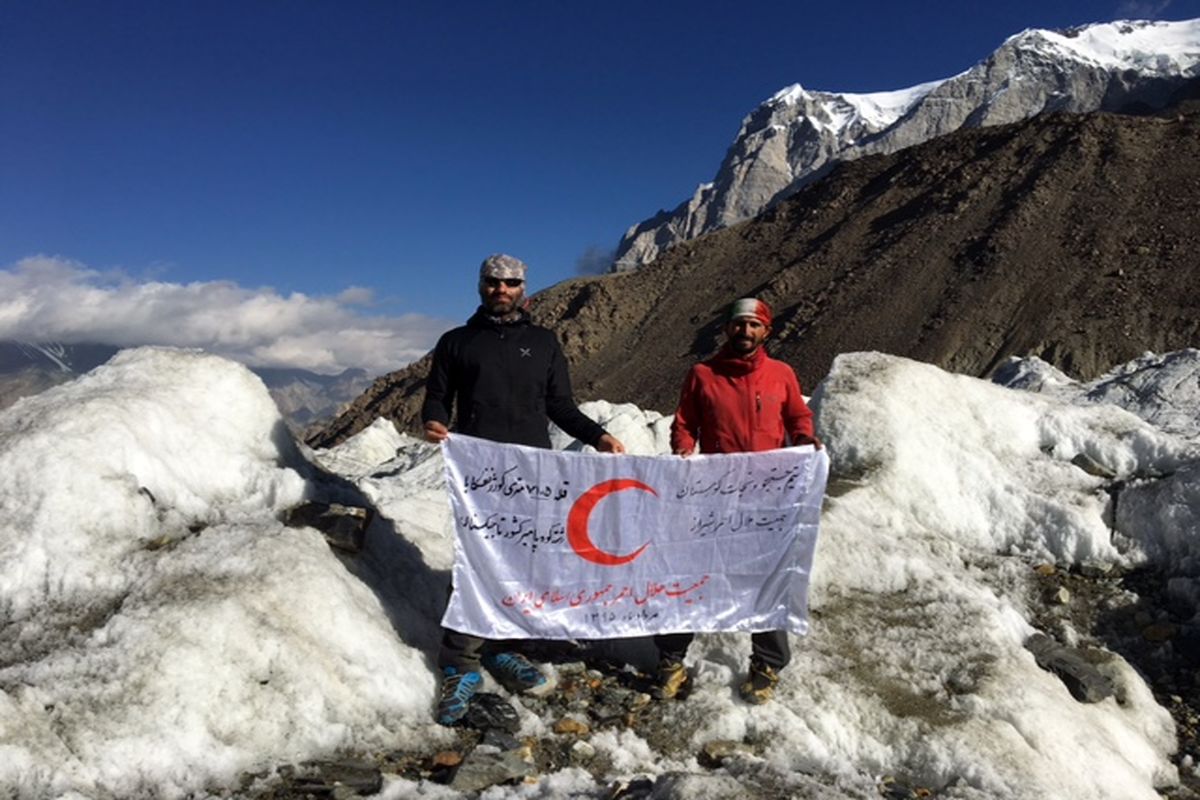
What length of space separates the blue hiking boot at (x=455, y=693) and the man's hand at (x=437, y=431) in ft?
5.39

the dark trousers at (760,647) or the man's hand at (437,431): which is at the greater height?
the man's hand at (437,431)

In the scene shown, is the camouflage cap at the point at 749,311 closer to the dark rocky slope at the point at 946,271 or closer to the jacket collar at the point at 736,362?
the jacket collar at the point at 736,362

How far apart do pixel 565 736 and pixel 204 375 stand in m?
4.65

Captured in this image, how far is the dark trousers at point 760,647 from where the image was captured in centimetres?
590

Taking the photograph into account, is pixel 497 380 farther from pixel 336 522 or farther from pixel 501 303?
pixel 336 522

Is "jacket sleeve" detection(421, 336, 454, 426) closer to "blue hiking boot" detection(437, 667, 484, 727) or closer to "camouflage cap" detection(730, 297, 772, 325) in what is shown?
"blue hiking boot" detection(437, 667, 484, 727)

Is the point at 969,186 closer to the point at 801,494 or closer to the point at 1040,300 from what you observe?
the point at 1040,300

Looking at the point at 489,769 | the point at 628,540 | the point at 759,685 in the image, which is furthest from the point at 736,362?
the point at 489,769

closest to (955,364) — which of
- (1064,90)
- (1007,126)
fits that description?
(1007,126)

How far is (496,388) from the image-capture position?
584 centimetres

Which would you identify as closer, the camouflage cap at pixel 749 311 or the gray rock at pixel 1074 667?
the camouflage cap at pixel 749 311

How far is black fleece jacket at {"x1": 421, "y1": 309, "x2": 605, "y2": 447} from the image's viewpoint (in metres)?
5.78

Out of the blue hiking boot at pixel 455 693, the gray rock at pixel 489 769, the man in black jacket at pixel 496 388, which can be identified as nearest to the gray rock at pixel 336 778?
the gray rock at pixel 489 769

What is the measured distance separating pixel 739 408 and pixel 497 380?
6.17 ft
